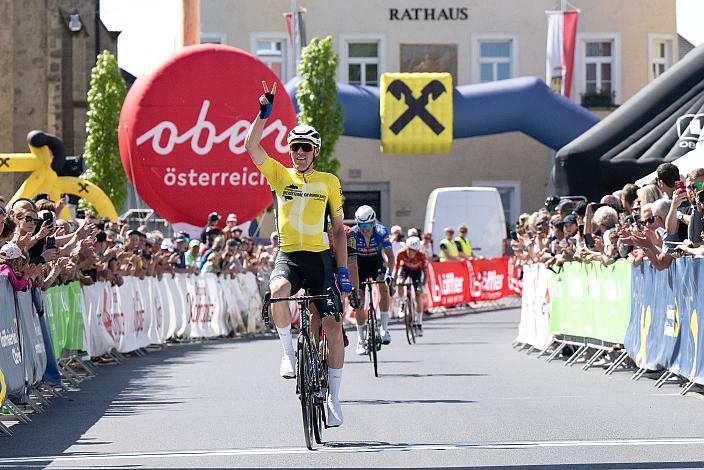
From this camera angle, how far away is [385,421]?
1283 cm

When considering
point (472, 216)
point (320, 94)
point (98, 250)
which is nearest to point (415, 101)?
point (320, 94)

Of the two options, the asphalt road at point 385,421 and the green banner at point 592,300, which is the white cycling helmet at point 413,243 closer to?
the green banner at point 592,300

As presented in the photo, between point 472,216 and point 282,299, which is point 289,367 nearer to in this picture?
point 282,299

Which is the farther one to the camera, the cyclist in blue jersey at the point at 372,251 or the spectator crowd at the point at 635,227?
the cyclist in blue jersey at the point at 372,251

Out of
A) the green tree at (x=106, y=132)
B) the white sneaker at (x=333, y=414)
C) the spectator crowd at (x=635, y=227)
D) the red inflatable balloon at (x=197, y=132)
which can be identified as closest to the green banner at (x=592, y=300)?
the spectator crowd at (x=635, y=227)

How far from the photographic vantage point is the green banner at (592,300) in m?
17.6

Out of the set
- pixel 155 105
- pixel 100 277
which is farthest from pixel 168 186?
pixel 100 277

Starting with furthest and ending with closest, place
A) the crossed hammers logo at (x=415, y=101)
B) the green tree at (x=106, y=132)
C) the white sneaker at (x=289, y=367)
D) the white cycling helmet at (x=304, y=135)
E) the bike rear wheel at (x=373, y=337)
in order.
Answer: the crossed hammers logo at (x=415, y=101) < the green tree at (x=106, y=132) < the bike rear wheel at (x=373, y=337) < the white cycling helmet at (x=304, y=135) < the white sneaker at (x=289, y=367)

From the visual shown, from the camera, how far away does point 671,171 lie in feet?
53.8

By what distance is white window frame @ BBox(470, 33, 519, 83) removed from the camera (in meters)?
51.9

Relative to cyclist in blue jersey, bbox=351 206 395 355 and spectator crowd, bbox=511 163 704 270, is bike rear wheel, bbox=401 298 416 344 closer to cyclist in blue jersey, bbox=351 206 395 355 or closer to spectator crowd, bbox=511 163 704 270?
spectator crowd, bbox=511 163 704 270

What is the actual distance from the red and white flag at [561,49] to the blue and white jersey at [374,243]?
91.9 feet

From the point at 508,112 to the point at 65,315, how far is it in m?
26.7

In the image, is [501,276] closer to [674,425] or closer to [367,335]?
[367,335]
